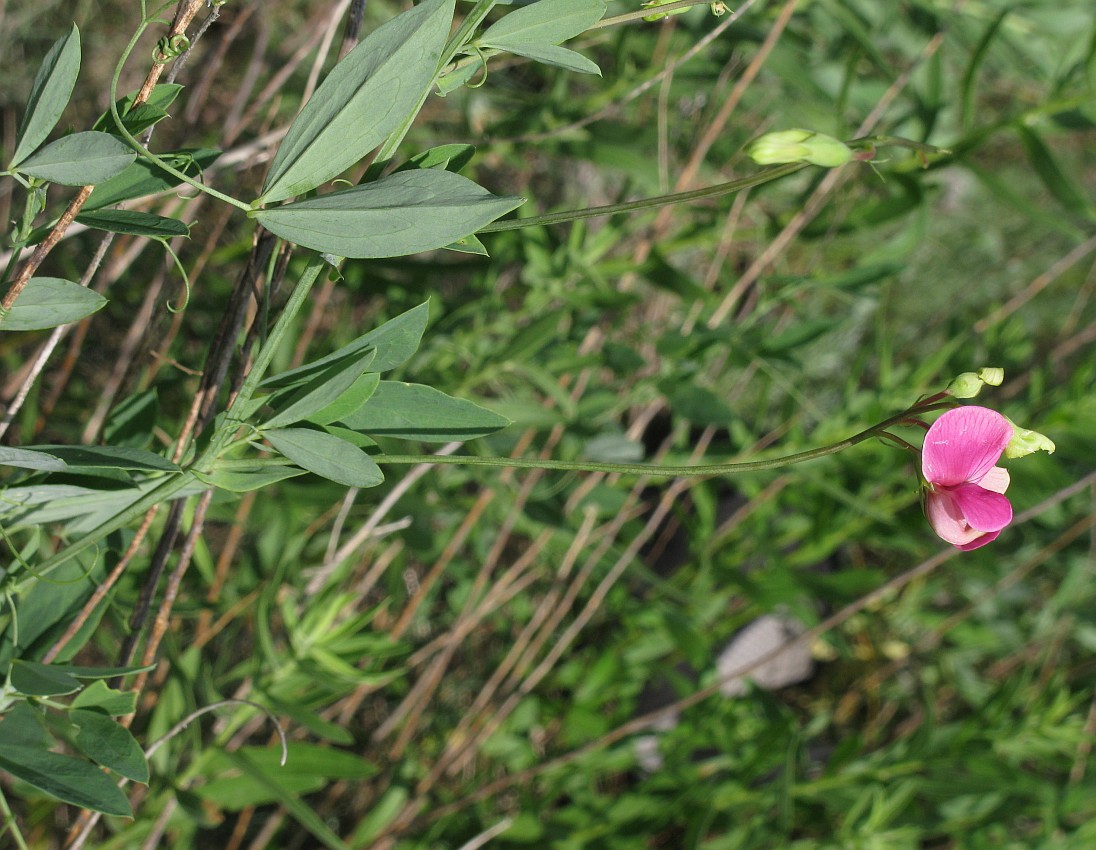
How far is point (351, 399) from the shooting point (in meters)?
0.40

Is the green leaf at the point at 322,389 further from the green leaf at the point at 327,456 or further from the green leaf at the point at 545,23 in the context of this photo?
the green leaf at the point at 545,23

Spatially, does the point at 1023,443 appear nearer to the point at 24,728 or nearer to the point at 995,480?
the point at 995,480

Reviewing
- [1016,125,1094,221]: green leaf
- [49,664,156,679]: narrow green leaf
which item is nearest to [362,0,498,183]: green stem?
[49,664,156,679]: narrow green leaf

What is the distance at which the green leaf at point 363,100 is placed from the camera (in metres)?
0.34

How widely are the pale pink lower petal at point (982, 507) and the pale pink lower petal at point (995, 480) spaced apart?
14 millimetres

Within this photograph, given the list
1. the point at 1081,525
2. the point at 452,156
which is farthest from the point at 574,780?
the point at 452,156

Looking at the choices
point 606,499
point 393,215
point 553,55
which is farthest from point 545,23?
point 606,499

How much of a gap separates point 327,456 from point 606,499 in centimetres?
55

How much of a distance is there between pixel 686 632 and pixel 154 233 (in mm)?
751

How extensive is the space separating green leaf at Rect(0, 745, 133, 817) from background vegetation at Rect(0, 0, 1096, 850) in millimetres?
89

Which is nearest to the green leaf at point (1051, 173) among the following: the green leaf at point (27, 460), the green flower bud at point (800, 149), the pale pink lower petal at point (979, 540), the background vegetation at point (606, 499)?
the background vegetation at point (606, 499)

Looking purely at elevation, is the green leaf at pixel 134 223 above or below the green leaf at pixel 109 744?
above

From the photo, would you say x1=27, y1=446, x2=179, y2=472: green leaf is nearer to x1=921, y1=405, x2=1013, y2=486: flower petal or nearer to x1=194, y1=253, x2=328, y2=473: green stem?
x1=194, y1=253, x2=328, y2=473: green stem

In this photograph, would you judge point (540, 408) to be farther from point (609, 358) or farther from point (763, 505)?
point (763, 505)
